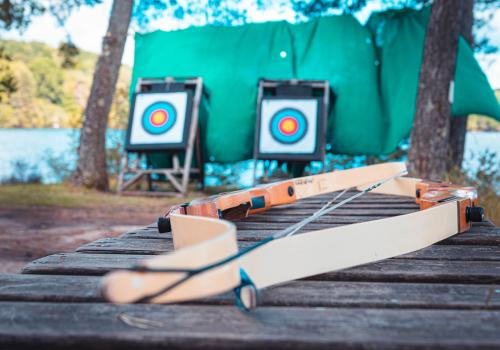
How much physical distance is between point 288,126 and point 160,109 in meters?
1.26

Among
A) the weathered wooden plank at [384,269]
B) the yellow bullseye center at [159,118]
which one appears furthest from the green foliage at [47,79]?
the weathered wooden plank at [384,269]

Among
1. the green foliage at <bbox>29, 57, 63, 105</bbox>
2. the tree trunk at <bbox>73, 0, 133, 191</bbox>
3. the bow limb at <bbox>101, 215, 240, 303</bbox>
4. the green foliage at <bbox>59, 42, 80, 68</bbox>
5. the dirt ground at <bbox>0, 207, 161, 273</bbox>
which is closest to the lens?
the bow limb at <bbox>101, 215, 240, 303</bbox>

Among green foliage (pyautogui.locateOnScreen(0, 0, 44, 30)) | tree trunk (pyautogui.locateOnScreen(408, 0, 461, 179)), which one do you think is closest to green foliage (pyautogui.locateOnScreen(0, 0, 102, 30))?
green foliage (pyautogui.locateOnScreen(0, 0, 44, 30))

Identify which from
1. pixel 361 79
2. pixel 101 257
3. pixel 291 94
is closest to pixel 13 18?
pixel 291 94

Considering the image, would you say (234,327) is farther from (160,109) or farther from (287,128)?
(160,109)

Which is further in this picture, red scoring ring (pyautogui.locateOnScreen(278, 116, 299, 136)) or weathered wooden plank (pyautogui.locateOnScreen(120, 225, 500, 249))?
red scoring ring (pyautogui.locateOnScreen(278, 116, 299, 136))

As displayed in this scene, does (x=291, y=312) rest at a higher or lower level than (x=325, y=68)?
lower

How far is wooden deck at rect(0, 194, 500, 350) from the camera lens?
0.52 m

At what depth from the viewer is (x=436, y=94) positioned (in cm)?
378

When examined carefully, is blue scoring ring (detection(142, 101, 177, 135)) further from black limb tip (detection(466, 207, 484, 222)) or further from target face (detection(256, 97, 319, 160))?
black limb tip (detection(466, 207, 484, 222))

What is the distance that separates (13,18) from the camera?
564 cm

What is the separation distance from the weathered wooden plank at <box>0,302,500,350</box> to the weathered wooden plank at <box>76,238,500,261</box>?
0.35m

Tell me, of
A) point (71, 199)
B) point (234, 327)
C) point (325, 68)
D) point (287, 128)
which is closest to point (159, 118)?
point (71, 199)

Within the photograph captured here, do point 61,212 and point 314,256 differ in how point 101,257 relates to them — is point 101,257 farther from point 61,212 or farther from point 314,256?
point 61,212
